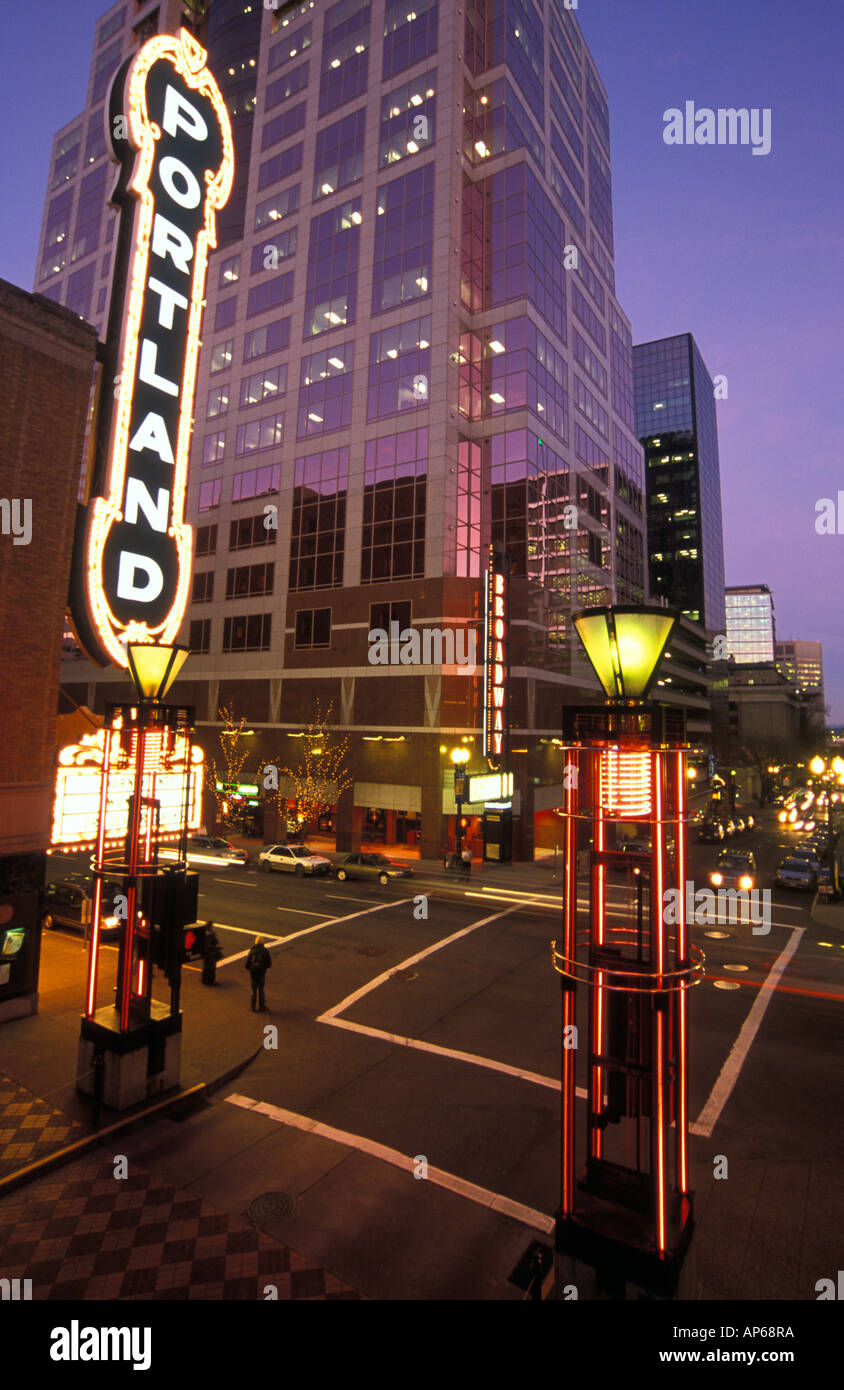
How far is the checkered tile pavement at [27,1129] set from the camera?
8.38 m

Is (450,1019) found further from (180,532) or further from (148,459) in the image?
(148,459)

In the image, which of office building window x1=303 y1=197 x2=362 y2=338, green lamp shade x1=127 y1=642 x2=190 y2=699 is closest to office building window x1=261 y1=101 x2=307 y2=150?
office building window x1=303 y1=197 x2=362 y2=338

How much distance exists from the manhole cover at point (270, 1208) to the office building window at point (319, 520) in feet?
109

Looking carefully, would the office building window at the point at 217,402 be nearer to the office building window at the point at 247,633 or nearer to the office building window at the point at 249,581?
the office building window at the point at 249,581

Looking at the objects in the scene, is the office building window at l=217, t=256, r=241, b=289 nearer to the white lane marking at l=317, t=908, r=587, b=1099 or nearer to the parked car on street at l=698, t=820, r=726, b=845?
the white lane marking at l=317, t=908, r=587, b=1099

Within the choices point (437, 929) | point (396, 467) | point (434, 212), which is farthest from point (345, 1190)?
point (434, 212)

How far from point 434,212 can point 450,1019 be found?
41.5m

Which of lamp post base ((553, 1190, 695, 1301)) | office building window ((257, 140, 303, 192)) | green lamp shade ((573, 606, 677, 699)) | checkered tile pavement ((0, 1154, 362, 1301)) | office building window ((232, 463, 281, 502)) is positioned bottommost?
checkered tile pavement ((0, 1154, 362, 1301))

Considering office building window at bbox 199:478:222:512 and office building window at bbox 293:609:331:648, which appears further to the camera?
office building window at bbox 199:478:222:512

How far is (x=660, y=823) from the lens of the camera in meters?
4.80

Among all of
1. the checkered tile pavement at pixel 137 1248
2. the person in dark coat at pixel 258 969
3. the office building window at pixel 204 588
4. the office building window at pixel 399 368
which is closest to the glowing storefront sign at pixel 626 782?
the checkered tile pavement at pixel 137 1248

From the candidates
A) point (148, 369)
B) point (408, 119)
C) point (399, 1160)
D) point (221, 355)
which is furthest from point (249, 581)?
point (399, 1160)

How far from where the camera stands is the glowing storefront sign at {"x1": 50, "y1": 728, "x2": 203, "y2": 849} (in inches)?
398

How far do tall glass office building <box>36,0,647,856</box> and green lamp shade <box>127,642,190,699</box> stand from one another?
24.1 metres
